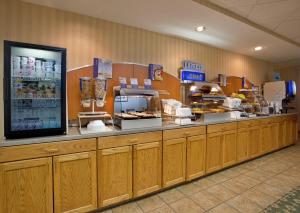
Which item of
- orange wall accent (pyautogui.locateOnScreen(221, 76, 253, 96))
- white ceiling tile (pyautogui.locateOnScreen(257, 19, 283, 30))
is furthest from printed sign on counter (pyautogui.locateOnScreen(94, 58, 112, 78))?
orange wall accent (pyautogui.locateOnScreen(221, 76, 253, 96))

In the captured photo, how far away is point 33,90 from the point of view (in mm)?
1764

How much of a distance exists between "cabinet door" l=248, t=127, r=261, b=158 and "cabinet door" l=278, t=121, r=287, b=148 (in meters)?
1.00

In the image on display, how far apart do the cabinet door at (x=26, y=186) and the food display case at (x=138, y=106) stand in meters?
0.93

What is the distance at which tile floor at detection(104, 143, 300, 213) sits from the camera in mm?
2098

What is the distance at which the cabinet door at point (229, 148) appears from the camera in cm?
308

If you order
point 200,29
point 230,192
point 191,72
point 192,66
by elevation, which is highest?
point 200,29

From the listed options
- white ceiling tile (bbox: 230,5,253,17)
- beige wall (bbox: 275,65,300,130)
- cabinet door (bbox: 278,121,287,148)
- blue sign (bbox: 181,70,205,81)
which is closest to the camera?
white ceiling tile (bbox: 230,5,253,17)

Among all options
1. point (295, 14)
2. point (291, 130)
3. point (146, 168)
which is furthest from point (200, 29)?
point (291, 130)

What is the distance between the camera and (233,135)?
3217 millimetres

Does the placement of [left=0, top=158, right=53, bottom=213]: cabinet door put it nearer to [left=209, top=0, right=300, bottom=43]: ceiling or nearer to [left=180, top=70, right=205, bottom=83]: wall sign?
[left=180, top=70, right=205, bottom=83]: wall sign

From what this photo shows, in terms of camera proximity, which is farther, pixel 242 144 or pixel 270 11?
pixel 242 144

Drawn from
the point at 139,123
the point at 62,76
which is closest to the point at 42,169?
the point at 62,76

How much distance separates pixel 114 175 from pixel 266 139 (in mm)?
3521

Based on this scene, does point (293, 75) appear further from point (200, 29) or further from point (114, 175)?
point (114, 175)
